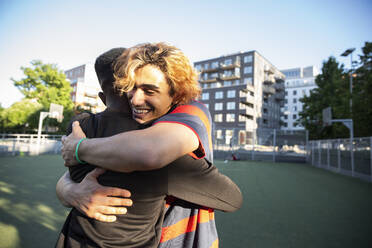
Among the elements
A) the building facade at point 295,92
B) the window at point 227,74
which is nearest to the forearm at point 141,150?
the window at point 227,74

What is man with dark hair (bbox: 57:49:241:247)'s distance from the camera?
949 millimetres

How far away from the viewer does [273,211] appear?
4926mm

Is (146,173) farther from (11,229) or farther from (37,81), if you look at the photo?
(37,81)

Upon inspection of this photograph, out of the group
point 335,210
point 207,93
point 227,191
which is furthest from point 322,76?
point 207,93

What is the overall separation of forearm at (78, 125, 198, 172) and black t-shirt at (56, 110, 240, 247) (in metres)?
0.09

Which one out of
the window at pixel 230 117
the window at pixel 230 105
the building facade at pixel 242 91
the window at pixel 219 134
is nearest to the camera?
the window at pixel 219 134

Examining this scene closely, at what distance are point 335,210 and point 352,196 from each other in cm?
215

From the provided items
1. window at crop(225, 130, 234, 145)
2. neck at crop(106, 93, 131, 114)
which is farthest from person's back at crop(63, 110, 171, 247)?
window at crop(225, 130, 234, 145)

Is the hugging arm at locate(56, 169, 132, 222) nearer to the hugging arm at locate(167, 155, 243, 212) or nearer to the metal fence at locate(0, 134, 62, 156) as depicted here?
the hugging arm at locate(167, 155, 243, 212)

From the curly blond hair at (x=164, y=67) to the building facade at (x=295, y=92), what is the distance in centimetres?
7517

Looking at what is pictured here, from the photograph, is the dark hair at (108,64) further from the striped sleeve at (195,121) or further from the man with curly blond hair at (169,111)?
the striped sleeve at (195,121)

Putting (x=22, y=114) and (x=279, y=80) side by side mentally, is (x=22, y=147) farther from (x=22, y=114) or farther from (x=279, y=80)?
(x=279, y=80)

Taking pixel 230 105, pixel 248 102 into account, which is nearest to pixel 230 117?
pixel 230 105

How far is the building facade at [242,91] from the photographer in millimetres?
47406
